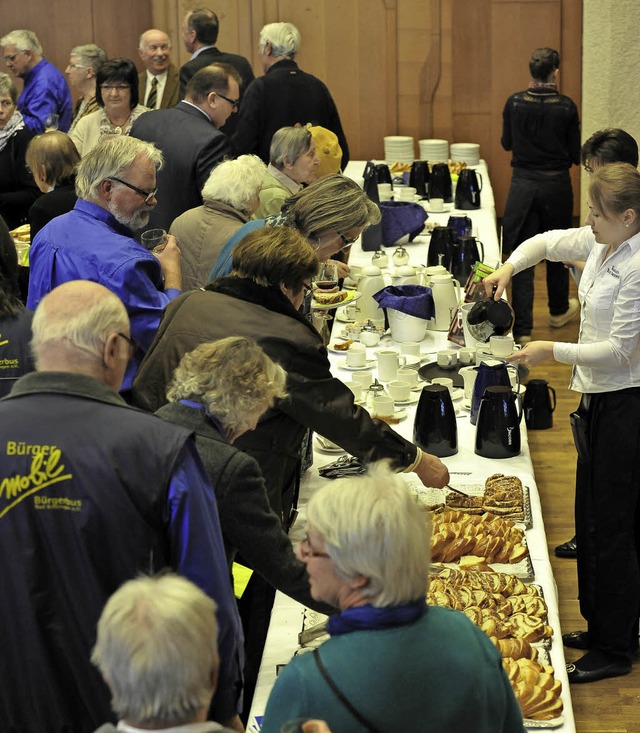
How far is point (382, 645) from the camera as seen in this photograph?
1.60 metres

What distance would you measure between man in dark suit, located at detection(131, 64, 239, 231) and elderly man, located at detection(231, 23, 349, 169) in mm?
1050

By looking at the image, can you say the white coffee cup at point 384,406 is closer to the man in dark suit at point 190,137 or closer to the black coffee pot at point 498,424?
the black coffee pot at point 498,424

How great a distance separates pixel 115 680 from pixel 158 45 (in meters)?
6.38

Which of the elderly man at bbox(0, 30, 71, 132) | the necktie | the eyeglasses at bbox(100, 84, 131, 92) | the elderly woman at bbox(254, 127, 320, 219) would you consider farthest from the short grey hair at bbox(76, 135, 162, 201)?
the necktie

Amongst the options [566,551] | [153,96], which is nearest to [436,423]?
[566,551]

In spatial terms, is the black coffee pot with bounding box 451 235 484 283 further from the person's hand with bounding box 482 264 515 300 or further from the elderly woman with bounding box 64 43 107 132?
the elderly woman with bounding box 64 43 107 132

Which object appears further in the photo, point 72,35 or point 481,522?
point 72,35

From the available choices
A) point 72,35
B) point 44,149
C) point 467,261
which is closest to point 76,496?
point 44,149

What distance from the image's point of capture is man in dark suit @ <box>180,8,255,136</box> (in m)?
6.60

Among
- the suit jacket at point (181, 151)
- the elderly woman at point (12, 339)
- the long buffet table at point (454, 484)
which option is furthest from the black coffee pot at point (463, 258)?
the elderly woman at point (12, 339)

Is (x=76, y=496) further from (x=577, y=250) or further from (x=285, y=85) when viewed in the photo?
(x=285, y=85)

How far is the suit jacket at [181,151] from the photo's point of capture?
507 centimetres

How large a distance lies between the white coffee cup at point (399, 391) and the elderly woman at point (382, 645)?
7.31ft

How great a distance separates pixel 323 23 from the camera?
886cm
